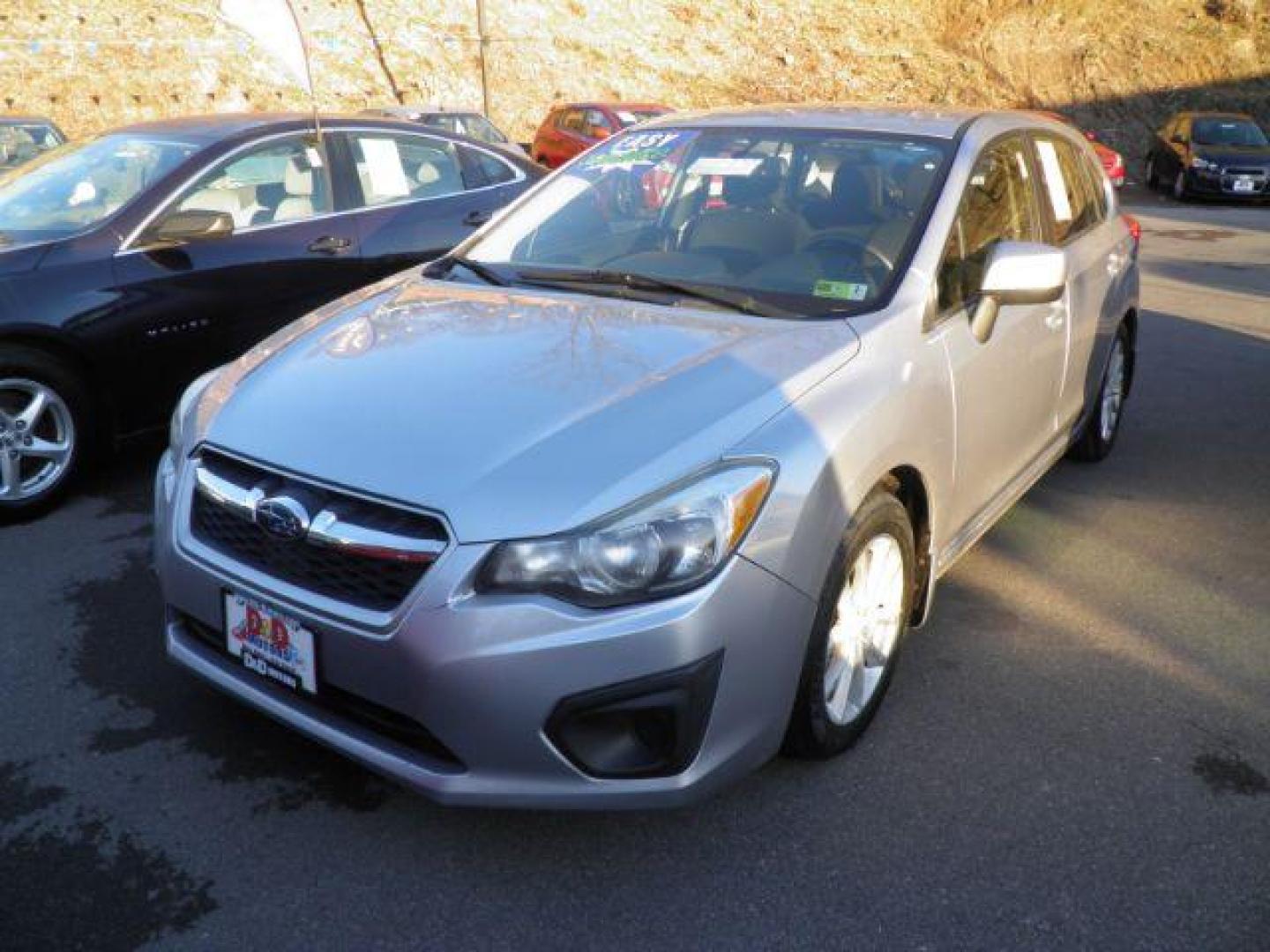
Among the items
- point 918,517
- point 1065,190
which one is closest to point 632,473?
point 918,517

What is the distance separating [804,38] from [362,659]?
30.7 meters

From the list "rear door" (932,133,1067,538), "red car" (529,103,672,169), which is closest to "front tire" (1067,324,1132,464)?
"rear door" (932,133,1067,538)

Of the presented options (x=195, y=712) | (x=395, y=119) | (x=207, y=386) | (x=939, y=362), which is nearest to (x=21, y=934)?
(x=195, y=712)

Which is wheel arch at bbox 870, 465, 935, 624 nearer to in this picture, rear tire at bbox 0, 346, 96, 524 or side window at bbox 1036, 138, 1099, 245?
side window at bbox 1036, 138, 1099, 245

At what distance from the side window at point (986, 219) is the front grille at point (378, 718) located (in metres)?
1.87

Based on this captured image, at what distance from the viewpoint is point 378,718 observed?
7.84 ft

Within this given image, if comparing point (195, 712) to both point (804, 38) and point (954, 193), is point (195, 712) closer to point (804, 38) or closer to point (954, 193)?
point (954, 193)

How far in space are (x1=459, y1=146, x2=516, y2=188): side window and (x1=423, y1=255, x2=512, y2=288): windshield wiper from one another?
2490 mm

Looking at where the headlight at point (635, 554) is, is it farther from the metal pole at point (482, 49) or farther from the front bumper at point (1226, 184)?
the metal pole at point (482, 49)

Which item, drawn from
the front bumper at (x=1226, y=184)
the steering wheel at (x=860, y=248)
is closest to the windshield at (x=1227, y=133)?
the front bumper at (x=1226, y=184)

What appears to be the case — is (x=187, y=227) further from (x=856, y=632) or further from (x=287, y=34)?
(x=856, y=632)

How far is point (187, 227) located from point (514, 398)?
2692mm

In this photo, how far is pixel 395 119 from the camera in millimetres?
5941

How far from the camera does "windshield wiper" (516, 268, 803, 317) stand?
10.2ft
